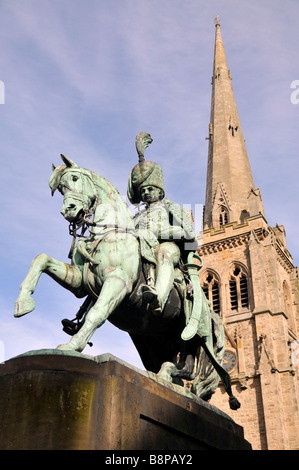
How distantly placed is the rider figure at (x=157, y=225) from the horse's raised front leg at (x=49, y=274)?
662mm

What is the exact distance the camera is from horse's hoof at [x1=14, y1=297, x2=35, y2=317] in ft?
15.8

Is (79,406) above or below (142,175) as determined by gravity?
below

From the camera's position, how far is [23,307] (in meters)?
4.84

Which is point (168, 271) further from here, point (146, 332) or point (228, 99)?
point (228, 99)

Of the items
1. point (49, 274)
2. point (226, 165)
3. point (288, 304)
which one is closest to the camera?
point (49, 274)

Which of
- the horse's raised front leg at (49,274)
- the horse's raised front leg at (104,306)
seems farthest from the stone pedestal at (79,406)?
the horse's raised front leg at (49,274)

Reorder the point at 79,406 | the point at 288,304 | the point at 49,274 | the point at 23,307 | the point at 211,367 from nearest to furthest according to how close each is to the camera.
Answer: the point at 79,406 → the point at 23,307 → the point at 49,274 → the point at 211,367 → the point at 288,304

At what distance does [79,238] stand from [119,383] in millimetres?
1774

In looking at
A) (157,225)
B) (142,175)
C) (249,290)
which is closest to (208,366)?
(157,225)

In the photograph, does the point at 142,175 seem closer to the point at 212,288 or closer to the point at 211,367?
the point at 211,367

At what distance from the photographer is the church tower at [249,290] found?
124ft

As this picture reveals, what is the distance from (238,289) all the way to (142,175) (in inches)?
1549
